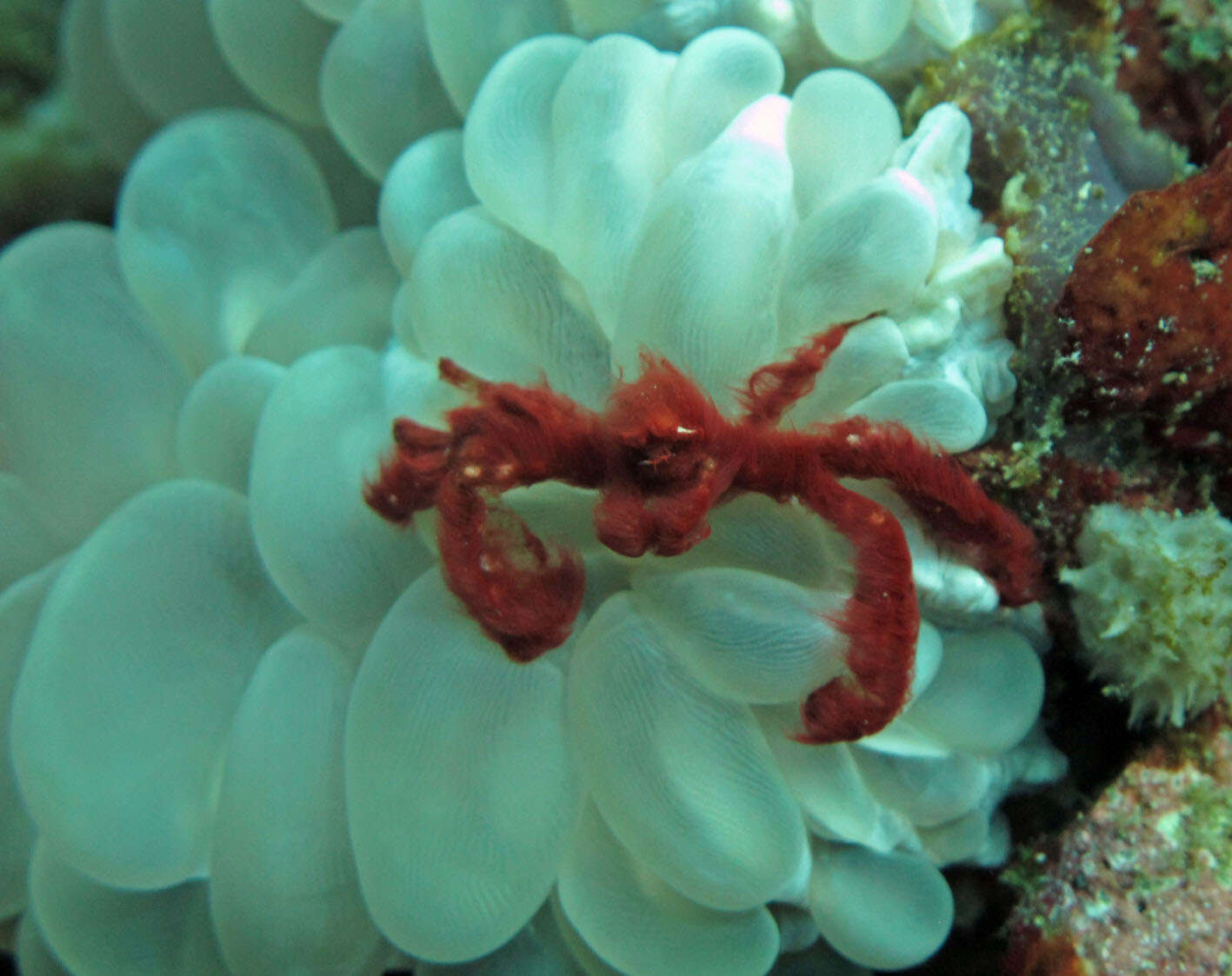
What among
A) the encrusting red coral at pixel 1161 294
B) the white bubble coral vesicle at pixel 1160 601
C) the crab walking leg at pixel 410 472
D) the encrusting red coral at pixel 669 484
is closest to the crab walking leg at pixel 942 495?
the encrusting red coral at pixel 669 484

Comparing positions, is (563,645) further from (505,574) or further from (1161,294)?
(1161,294)

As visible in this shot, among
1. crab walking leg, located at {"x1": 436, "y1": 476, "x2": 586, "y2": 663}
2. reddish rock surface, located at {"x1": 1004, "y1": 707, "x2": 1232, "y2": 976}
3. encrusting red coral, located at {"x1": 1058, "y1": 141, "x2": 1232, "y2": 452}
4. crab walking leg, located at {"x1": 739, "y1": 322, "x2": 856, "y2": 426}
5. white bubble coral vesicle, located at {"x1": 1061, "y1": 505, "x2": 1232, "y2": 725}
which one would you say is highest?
encrusting red coral, located at {"x1": 1058, "y1": 141, "x2": 1232, "y2": 452}

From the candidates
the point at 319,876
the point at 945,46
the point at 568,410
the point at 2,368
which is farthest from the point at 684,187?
the point at 2,368

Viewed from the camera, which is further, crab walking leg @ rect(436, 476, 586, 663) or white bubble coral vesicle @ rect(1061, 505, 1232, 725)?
white bubble coral vesicle @ rect(1061, 505, 1232, 725)

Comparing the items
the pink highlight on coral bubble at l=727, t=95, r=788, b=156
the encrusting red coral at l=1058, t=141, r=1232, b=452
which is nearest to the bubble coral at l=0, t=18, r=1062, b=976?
the pink highlight on coral bubble at l=727, t=95, r=788, b=156

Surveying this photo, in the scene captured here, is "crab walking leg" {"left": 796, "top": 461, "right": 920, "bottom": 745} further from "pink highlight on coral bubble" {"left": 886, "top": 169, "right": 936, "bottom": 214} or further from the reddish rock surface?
the reddish rock surface

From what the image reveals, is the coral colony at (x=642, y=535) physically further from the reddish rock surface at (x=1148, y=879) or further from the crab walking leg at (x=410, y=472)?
the reddish rock surface at (x=1148, y=879)
